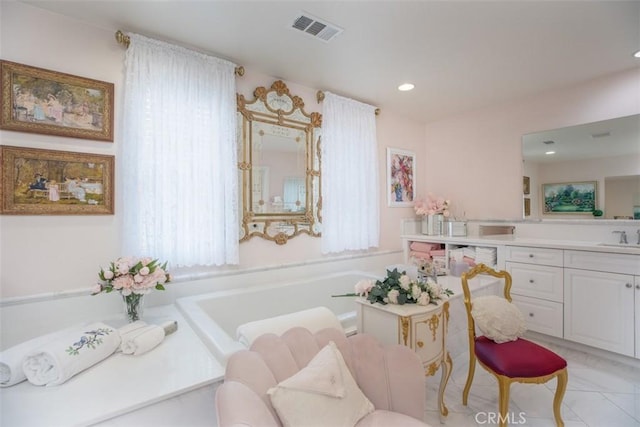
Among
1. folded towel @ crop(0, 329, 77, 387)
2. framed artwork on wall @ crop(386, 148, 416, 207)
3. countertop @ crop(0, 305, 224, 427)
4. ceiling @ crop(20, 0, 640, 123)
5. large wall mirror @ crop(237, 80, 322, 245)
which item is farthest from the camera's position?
framed artwork on wall @ crop(386, 148, 416, 207)

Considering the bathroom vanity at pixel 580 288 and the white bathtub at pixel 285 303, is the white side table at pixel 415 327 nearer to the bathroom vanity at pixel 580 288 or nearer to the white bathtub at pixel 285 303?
the white bathtub at pixel 285 303

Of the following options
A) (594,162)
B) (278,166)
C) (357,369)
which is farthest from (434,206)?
(357,369)

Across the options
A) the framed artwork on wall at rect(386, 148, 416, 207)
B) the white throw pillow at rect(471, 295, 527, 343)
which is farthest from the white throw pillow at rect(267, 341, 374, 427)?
the framed artwork on wall at rect(386, 148, 416, 207)

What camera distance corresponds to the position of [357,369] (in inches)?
54.7

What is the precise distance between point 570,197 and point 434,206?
1.30m

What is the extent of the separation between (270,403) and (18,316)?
1.62 meters

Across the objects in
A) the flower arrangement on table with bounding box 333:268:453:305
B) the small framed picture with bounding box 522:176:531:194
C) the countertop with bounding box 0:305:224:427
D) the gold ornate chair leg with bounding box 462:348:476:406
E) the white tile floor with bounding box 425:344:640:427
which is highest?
the small framed picture with bounding box 522:176:531:194

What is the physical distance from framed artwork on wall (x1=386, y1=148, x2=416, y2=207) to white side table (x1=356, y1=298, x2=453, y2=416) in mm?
2106

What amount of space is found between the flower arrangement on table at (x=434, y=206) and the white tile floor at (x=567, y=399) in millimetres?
1802

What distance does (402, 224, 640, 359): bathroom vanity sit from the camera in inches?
89.9

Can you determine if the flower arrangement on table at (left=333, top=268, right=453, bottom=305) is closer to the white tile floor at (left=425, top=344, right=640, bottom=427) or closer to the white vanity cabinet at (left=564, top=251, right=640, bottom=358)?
the white tile floor at (left=425, top=344, right=640, bottom=427)

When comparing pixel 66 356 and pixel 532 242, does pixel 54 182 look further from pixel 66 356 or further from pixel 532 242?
pixel 532 242

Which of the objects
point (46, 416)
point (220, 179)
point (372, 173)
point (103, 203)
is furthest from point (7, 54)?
point (372, 173)

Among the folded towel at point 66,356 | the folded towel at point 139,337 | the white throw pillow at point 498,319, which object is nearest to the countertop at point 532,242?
the white throw pillow at point 498,319
